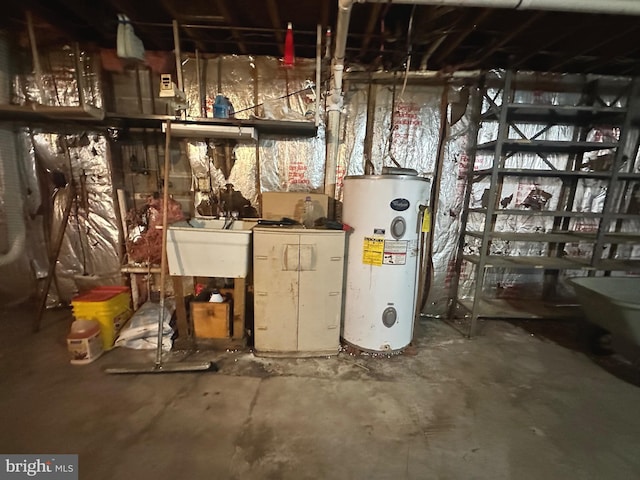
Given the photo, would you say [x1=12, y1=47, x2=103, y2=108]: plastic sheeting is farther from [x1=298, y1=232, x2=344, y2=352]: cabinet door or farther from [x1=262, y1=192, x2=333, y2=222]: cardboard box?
[x1=298, y1=232, x2=344, y2=352]: cabinet door

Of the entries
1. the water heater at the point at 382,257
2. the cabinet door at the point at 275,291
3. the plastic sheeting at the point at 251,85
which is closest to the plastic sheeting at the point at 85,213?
the plastic sheeting at the point at 251,85

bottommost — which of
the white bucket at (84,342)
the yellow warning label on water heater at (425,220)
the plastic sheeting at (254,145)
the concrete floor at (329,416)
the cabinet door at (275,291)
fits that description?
the concrete floor at (329,416)

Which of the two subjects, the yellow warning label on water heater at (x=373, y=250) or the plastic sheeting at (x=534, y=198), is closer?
the yellow warning label on water heater at (x=373, y=250)

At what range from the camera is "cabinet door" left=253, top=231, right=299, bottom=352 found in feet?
6.83

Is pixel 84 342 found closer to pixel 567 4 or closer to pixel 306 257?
pixel 306 257

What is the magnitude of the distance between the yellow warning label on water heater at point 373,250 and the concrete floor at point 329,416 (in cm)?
76

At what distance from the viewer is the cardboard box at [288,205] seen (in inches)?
97.9

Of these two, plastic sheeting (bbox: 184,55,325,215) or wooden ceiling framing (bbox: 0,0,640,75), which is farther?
plastic sheeting (bbox: 184,55,325,215)

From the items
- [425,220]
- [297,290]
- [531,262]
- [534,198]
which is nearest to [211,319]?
[297,290]

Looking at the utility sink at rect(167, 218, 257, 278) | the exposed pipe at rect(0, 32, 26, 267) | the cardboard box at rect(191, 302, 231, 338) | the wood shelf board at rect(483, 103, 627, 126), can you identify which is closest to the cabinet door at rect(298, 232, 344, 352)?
the utility sink at rect(167, 218, 257, 278)

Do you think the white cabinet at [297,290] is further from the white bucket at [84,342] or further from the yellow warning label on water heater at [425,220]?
the white bucket at [84,342]

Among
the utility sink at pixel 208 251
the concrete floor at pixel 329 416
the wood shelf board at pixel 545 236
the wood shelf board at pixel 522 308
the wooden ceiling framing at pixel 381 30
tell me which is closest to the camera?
the concrete floor at pixel 329 416

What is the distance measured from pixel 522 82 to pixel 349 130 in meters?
1.62

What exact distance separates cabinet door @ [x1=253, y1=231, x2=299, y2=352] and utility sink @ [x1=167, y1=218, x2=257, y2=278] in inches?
Result: 3.9
